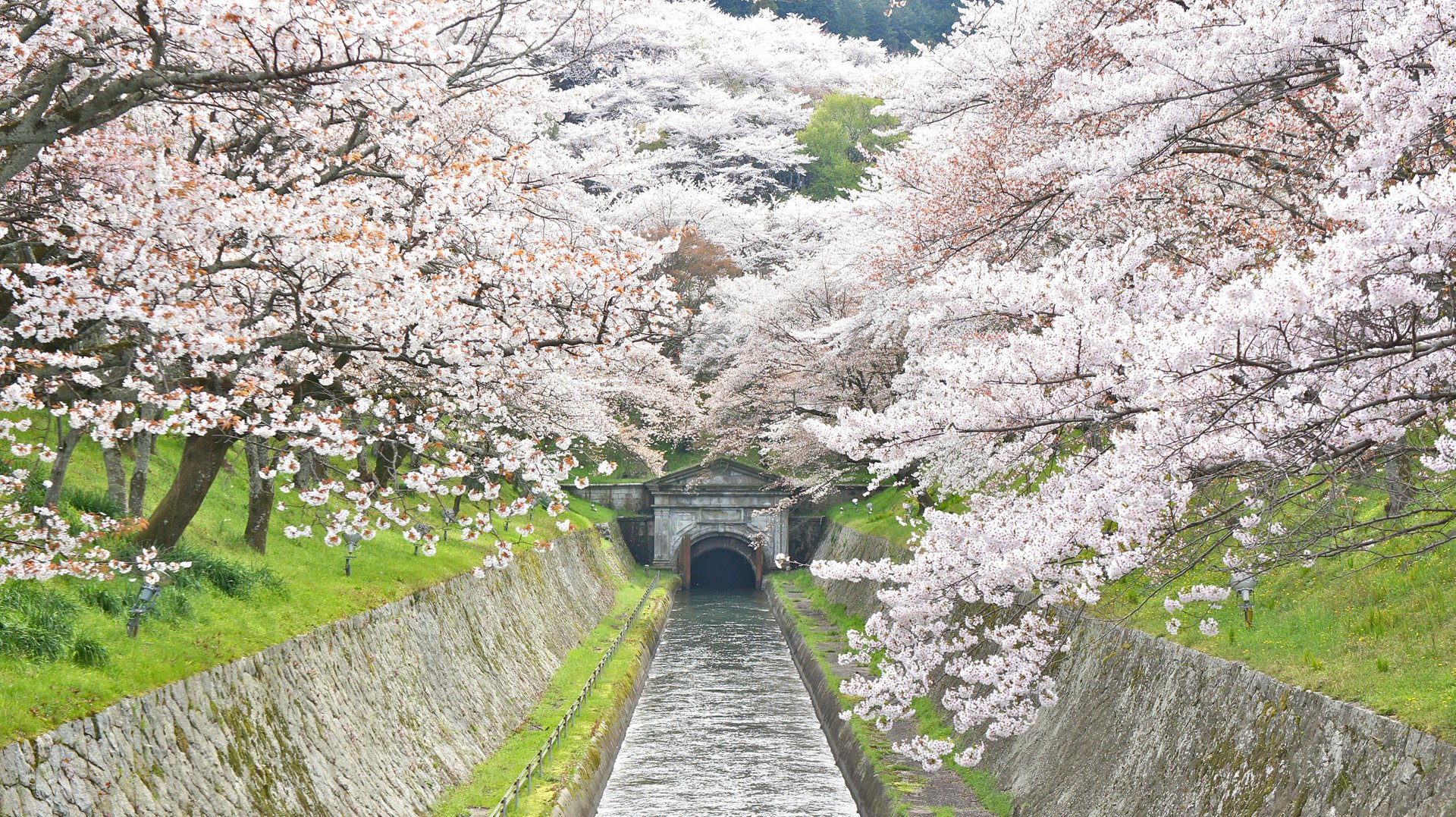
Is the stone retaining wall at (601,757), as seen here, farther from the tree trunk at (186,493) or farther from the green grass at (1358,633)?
the green grass at (1358,633)

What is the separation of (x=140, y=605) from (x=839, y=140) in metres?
68.5

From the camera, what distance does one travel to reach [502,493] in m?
41.0

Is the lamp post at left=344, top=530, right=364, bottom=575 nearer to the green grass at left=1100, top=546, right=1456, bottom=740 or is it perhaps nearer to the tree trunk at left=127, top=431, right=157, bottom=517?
the tree trunk at left=127, top=431, right=157, bottom=517

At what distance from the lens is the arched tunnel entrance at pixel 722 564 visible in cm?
5659

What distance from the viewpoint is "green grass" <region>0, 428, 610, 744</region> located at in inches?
371

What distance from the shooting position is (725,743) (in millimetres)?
24953

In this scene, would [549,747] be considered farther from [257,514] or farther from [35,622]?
[35,622]

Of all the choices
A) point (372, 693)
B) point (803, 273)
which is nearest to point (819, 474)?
point (803, 273)

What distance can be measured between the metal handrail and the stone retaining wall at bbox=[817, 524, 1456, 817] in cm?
715

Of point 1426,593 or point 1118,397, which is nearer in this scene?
point 1118,397

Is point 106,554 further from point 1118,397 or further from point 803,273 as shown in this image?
point 803,273

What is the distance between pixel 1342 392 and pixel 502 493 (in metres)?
36.6

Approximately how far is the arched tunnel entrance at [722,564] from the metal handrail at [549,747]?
2499cm

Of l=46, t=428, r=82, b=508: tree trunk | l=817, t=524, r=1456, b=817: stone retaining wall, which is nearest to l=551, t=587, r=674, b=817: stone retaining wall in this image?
l=817, t=524, r=1456, b=817: stone retaining wall
